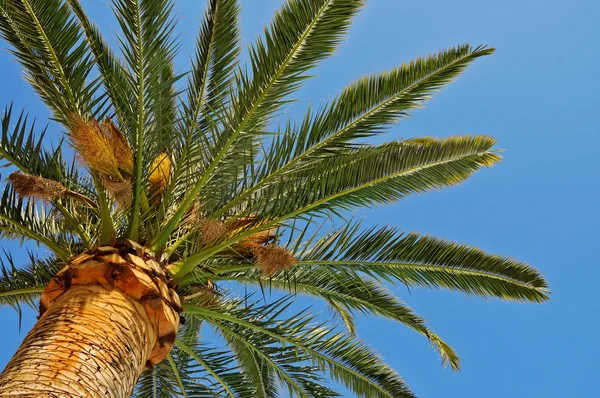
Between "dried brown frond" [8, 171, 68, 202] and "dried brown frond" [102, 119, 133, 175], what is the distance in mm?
720

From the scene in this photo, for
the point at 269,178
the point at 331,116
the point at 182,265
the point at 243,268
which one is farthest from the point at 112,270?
the point at 331,116

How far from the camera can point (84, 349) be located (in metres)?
4.03

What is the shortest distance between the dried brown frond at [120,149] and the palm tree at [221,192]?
0.8 inches

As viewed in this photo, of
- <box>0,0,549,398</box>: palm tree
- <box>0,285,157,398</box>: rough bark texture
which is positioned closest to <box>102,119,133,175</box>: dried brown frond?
<box>0,0,549,398</box>: palm tree

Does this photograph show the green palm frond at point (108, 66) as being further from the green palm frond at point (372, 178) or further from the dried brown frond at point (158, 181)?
the green palm frond at point (372, 178)

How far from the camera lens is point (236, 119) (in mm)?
5848

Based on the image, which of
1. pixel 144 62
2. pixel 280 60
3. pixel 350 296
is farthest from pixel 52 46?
pixel 350 296

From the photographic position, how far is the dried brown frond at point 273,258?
210 inches

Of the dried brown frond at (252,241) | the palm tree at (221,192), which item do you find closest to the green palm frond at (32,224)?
the palm tree at (221,192)

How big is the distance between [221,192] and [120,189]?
1.11 metres

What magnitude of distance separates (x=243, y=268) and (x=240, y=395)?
6.34 feet

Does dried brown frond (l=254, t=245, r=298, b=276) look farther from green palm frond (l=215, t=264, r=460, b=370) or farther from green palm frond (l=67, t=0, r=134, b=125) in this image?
green palm frond (l=67, t=0, r=134, b=125)

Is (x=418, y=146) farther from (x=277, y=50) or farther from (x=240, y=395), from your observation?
(x=240, y=395)

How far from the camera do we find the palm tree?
5266mm
